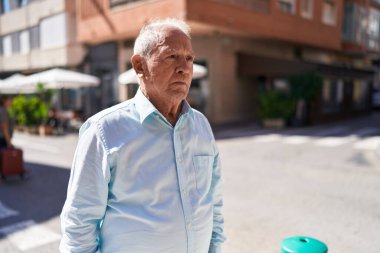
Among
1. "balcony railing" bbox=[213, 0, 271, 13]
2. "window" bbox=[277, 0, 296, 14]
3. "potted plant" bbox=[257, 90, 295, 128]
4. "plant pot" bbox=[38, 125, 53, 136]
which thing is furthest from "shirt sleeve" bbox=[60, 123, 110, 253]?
"window" bbox=[277, 0, 296, 14]

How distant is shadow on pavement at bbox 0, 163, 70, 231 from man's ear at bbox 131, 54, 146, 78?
3864mm

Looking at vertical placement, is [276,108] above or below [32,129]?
above

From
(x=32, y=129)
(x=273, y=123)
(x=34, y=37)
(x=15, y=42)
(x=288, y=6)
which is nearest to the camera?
(x=32, y=129)

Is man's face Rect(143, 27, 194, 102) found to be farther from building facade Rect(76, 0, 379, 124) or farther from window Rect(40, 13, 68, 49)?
→ window Rect(40, 13, 68, 49)

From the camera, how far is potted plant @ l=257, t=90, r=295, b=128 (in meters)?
15.4

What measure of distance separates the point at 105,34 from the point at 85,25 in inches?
89.1

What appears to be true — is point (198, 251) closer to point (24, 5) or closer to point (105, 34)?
point (105, 34)

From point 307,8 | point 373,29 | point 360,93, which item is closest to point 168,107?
point 307,8

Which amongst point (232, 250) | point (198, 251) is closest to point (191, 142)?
point (198, 251)

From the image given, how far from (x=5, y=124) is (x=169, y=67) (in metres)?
6.56

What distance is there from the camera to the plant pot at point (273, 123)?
15452 millimetres

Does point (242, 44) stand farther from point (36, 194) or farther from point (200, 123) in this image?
point (200, 123)

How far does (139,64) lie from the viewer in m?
1.62

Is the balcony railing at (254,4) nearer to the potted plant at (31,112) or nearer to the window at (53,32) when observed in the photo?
the potted plant at (31,112)
